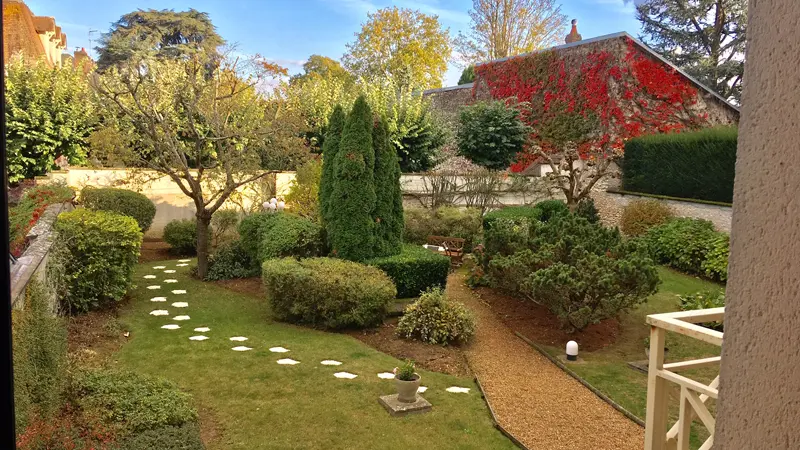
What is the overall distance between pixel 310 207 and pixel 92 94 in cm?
624

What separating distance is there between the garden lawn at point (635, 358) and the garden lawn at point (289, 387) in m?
1.63

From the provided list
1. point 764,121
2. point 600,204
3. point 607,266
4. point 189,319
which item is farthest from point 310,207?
point 764,121

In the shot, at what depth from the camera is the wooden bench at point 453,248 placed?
42.0ft

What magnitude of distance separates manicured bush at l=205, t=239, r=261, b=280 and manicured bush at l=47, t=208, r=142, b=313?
2.34 metres

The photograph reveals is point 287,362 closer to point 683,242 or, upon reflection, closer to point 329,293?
point 329,293

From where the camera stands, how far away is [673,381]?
3.39m

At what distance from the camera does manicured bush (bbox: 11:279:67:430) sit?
13.9 feet

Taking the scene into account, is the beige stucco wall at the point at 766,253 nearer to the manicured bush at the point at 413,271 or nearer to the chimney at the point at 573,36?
the manicured bush at the point at 413,271

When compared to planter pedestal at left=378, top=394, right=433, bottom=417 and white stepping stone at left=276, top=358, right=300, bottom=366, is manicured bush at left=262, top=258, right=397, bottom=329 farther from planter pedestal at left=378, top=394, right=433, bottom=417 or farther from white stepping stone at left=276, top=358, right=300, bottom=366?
planter pedestal at left=378, top=394, right=433, bottom=417

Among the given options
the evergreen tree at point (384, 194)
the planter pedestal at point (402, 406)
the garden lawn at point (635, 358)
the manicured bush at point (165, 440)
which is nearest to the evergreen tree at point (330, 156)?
the evergreen tree at point (384, 194)

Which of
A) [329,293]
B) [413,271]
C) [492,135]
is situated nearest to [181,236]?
[329,293]

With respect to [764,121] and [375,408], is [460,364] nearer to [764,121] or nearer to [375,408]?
[375,408]

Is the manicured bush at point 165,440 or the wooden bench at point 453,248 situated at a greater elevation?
the wooden bench at point 453,248

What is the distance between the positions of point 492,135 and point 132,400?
16596 mm
